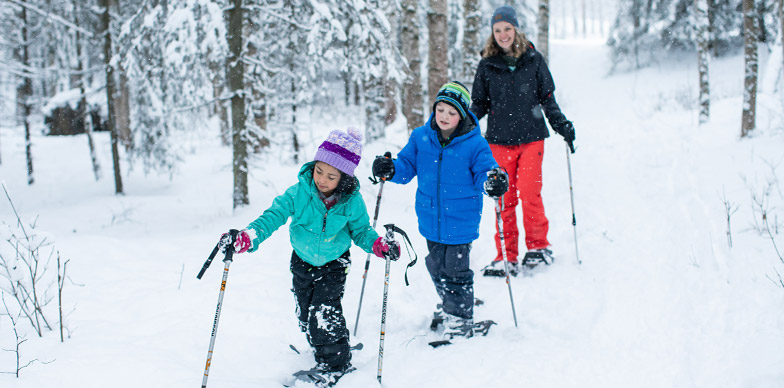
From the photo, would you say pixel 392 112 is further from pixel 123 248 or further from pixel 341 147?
pixel 341 147

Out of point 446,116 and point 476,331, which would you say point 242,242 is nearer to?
point 446,116

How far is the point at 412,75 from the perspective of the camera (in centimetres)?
959

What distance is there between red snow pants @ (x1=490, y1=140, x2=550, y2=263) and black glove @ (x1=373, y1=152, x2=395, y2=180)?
157 centimetres

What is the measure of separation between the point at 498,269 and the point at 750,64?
6.96 metres

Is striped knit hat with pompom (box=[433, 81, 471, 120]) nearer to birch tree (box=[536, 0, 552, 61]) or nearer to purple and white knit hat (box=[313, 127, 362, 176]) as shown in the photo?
purple and white knit hat (box=[313, 127, 362, 176])

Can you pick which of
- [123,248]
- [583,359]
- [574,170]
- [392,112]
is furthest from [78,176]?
[583,359]

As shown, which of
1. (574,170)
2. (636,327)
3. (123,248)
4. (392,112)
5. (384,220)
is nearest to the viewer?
(636,327)

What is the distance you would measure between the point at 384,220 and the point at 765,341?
4.44 m

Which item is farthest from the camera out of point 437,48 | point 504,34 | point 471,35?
point 471,35

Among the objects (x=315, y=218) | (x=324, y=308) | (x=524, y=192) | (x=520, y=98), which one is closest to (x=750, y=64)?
(x=520, y=98)

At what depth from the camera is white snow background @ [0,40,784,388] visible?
10.1 feet

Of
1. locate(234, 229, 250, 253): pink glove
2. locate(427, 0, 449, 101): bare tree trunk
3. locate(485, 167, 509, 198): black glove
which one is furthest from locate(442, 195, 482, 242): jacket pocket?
locate(427, 0, 449, 101): bare tree trunk

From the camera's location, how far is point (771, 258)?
4.21 metres

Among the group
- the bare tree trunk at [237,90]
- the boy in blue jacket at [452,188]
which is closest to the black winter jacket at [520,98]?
the boy in blue jacket at [452,188]
